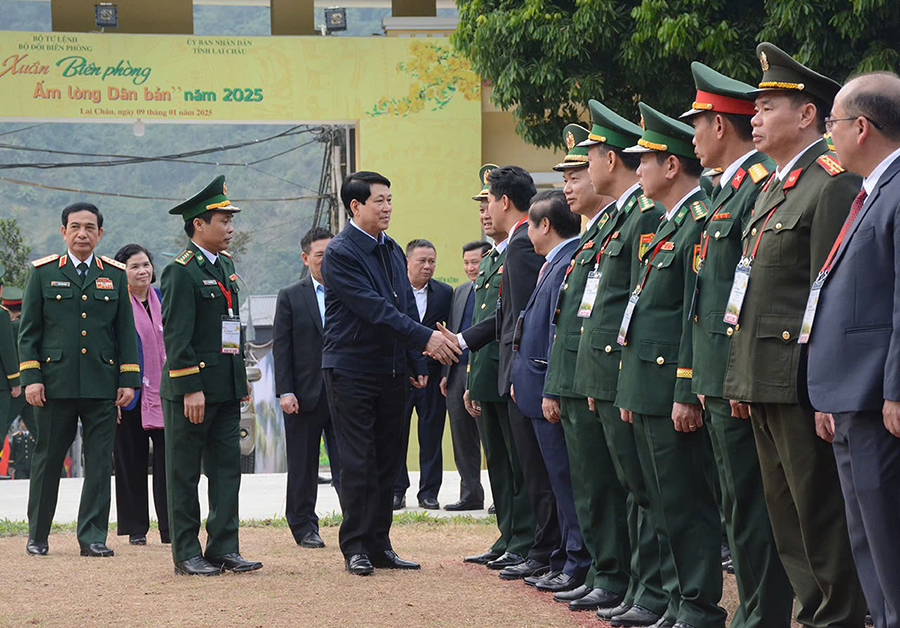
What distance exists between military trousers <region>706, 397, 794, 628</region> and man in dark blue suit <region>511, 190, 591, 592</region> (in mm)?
1662

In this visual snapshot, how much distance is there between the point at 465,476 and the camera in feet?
34.0

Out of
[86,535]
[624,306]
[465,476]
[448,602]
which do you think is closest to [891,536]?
[624,306]

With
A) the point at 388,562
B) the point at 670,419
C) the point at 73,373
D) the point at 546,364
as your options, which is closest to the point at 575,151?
the point at 546,364

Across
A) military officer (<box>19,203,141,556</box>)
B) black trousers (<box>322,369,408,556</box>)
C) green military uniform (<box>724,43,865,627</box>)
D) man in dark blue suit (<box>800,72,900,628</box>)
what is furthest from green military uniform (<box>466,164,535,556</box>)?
man in dark blue suit (<box>800,72,900,628</box>)

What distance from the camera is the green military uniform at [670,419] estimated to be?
15.8 ft

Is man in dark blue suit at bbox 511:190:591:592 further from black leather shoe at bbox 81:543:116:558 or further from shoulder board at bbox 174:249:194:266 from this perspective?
black leather shoe at bbox 81:543:116:558

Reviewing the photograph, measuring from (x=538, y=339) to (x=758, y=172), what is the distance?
79.3 inches

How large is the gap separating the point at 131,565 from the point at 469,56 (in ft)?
23.8

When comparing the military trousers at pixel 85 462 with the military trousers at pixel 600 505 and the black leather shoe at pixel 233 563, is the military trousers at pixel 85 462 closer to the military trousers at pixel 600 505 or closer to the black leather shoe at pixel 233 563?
the black leather shoe at pixel 233 563

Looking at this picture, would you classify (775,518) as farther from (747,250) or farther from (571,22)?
(571,22)

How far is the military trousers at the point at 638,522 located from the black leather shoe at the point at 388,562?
6.45ft

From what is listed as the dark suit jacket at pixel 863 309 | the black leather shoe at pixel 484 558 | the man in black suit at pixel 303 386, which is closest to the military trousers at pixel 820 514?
the dark suit jacket at pixel 863 309

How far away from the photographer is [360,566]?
680cm

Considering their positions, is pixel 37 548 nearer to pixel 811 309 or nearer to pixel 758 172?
pixel 758 172
